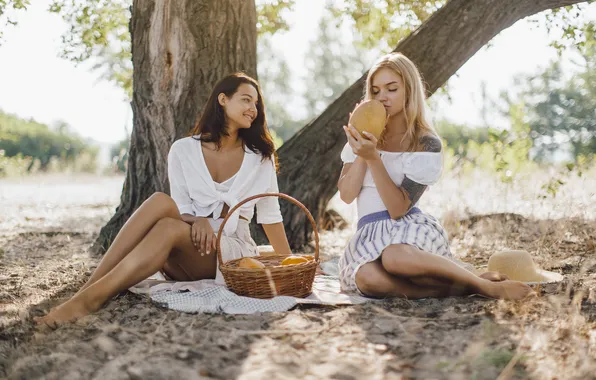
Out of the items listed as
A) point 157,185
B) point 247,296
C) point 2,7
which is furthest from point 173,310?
point 2,7

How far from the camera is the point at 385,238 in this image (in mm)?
3475

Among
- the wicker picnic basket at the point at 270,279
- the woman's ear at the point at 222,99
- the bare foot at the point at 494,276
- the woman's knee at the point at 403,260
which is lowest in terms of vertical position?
the wicker picnic basket at the point at 270,279

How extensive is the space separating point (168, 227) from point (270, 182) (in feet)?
3.05

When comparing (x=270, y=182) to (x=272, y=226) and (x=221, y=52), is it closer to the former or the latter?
(x=272, y=226)

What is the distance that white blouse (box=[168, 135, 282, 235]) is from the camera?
154 inches

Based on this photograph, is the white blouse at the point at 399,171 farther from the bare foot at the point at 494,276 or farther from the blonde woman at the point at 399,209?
the bare foot at the point at 494,276

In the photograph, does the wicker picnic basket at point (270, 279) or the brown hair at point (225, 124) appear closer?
the wicker picnic basket at point (270, 279)

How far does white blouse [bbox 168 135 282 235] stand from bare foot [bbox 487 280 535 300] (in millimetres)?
1510

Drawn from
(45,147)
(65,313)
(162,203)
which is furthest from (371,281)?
(45,147)

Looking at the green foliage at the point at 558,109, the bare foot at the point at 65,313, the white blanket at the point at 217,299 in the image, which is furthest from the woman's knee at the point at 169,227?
the green foliage at the point at 558,109

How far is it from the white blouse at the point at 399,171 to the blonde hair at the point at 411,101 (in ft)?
0.33

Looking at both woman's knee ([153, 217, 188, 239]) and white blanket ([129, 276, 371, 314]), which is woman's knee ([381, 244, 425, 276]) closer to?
white blanket ([129, 276, 371, 314])

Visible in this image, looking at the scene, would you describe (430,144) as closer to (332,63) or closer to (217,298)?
(217,298)

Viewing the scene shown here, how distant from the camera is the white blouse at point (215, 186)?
3912 mm
